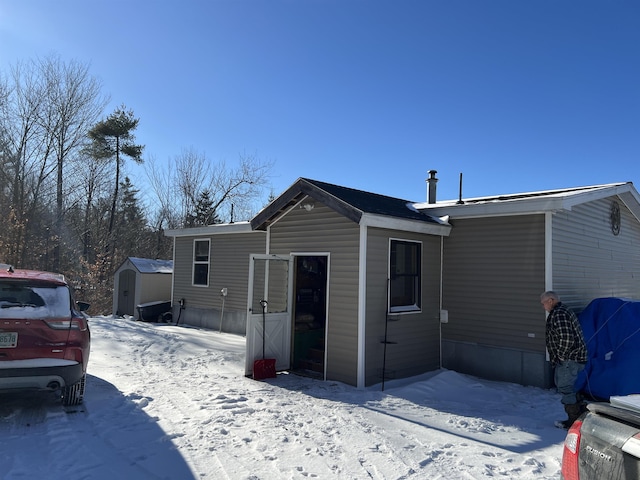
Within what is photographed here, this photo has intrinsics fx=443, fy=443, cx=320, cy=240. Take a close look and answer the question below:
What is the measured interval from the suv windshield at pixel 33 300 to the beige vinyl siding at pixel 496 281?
6277 millimetres

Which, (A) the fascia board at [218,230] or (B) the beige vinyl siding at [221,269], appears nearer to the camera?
(A) the fascia board at [218,230]

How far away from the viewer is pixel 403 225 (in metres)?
7.32

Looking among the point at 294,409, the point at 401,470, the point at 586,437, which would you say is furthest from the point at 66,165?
the point at 586,437

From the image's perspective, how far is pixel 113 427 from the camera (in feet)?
15.1

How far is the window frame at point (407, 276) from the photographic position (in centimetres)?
733

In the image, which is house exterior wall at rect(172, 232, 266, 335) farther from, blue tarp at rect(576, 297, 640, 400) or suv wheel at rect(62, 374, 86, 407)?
blue tarp at rect(576, 297, 640, 400)

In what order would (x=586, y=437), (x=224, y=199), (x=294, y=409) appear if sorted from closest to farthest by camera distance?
(x=586, y=437)
(x=294, y=409)
(x=224, y=199)

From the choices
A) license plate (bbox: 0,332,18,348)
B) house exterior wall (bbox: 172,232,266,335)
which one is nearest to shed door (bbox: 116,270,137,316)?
house exterior wall (bbox: 172,232,266,335)

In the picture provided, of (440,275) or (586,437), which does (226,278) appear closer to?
(440,275)

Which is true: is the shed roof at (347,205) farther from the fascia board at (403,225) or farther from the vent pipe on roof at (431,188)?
the vent pipe on roof at (431,188)

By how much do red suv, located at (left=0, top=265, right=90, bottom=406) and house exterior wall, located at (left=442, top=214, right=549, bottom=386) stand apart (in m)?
6.09

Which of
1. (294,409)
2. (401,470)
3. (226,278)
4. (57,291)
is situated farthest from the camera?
(226,278)

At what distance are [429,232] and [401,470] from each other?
482 centimetres

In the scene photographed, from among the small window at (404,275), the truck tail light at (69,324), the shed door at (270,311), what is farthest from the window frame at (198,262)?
the truck tail light at (69,324)
